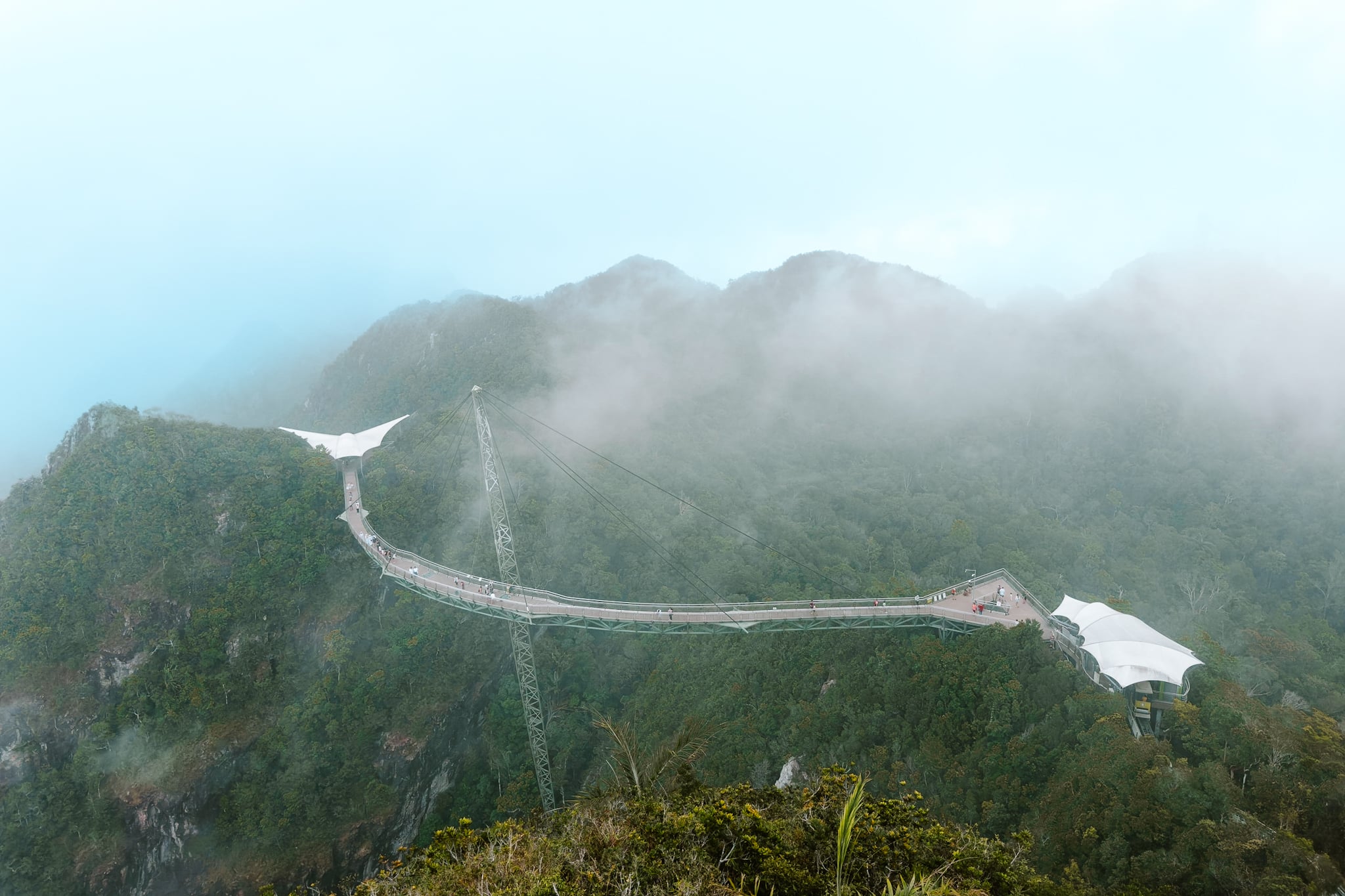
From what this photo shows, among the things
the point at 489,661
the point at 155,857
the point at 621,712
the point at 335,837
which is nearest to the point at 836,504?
the point at 621,712

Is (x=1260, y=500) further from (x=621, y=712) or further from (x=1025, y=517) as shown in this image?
(x=621, y=712)

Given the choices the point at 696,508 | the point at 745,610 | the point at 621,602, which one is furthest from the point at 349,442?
the point at 745,610

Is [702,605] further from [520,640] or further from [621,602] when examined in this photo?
[520,640]

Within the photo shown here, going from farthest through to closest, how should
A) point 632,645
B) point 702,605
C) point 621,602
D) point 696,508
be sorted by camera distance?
point 696,508 < point 632,645 < point 621,602 < point 702,605

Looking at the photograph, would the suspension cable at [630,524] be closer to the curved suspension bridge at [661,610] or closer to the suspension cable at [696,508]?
the suspension cable at [696,508]

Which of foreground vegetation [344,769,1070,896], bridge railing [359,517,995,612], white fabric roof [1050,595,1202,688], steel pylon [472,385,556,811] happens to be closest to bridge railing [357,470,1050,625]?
bridge railing [359,517,995,612]
